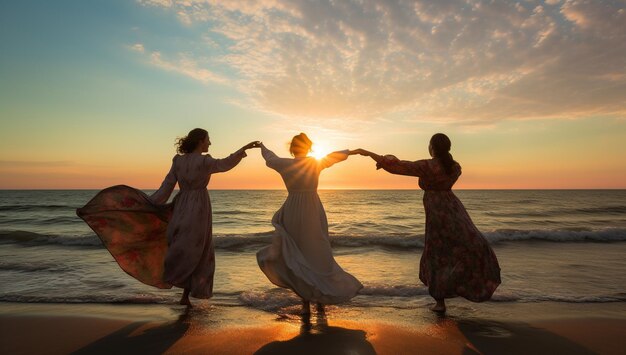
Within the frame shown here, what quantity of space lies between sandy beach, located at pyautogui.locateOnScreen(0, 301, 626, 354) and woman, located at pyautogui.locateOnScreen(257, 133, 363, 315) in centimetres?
40

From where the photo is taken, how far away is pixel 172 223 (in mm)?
5172

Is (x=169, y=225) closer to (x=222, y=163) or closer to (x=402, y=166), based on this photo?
(x=222, y=163)

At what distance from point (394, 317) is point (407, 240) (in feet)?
32.6

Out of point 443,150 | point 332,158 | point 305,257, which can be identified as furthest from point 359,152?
point 305,257

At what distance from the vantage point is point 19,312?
205 inches

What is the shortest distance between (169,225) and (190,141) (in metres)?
1.17

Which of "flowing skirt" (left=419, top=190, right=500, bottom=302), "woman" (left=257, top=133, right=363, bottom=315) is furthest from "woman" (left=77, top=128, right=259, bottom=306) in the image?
"flowing skirt" (left=419, top=190, right=500, bottom=302)

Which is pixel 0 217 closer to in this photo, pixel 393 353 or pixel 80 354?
pixel 80 354

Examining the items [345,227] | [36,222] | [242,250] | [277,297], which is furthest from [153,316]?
[36,222]

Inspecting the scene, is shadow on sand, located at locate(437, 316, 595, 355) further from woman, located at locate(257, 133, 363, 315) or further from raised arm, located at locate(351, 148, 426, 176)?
raised arm, located at locate(351, 148, 426, 176)

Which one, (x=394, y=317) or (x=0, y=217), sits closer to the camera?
(x=394, y=317)

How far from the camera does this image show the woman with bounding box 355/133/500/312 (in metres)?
4.84

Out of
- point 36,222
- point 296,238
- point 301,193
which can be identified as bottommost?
point 36,222

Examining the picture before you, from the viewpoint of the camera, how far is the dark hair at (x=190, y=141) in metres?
5.34
